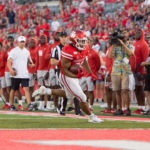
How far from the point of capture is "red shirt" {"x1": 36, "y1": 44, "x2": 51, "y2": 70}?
13922 millimetres

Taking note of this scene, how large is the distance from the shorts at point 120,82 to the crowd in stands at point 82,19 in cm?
192

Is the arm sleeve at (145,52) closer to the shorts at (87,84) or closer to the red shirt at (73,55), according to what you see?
the shorts at (87,84)

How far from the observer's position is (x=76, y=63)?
30.3ft

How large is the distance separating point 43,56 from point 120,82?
2.87 m

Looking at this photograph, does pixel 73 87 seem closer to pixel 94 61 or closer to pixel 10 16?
pixel 94 61

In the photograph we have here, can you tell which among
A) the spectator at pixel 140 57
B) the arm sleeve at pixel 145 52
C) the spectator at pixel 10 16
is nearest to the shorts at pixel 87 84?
the spectator at pixel 140 57

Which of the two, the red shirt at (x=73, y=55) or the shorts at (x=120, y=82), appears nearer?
the red shirt at (x=73, y=55)

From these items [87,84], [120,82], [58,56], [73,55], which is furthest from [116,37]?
[73,55]

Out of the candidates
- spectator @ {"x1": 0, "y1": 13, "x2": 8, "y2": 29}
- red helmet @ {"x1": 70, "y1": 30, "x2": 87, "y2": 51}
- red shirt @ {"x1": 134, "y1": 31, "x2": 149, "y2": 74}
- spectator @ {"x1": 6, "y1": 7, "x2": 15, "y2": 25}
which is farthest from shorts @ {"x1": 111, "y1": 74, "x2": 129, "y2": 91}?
spectator @ {"x1": 6, "y1": 7, "x2": 15, "y2": 25}

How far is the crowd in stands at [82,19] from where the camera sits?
1875 cm

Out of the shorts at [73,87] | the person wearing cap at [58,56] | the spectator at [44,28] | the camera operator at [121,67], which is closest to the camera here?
the shorts at [73,87]

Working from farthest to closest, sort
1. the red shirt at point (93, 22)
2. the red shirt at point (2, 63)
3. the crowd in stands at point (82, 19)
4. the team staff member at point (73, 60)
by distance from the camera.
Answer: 1. the red shirt at point (93, 22)
2. the crowd in stands at point (82, 19)
3. the red shirt at point (2, 63)
4. the team staff member at point (73, 60)

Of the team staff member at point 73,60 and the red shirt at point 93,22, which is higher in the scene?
the red shirt at point 93,22

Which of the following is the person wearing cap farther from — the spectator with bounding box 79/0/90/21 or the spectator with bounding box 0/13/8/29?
the spectator with bounding box 0/13/8/29
